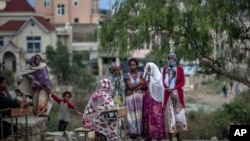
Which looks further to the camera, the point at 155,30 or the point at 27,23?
the point at 27,23

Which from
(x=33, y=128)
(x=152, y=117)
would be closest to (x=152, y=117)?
(x=152, y=117)

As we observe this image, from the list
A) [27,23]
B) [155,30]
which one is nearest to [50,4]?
[27,23]

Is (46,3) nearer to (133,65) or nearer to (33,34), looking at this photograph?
(33,34)

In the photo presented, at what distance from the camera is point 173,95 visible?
10.3 meters

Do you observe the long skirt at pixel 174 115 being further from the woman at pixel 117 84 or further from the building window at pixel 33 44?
the building window at pixel 33 44

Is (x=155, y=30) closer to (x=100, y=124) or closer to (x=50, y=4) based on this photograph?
(x=100, y=124)

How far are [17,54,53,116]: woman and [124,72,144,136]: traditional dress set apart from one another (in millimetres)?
1711

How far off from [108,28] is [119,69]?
3223 mm

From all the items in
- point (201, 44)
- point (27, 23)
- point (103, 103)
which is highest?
→ point (27, 23)

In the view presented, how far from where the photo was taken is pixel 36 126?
33.5ft

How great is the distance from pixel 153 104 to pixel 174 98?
1.27ft

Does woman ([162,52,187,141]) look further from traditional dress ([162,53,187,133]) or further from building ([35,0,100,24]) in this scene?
building ([35,0,100,24])

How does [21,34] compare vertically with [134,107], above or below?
above

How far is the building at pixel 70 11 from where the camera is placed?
49031 mm
